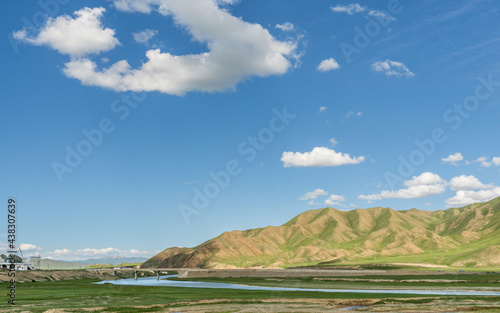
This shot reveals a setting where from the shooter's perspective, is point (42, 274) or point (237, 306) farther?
point (42, 274)

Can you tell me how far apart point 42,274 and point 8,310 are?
13663cm

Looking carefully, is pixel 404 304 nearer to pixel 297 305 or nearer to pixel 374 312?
pixel 374 312

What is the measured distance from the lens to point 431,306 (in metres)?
75.3

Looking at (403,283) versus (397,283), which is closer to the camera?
(403,283)

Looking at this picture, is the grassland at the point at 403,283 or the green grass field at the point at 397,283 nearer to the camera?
the grassland at the point at 403,283

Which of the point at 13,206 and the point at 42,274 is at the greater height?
the point at 13,206

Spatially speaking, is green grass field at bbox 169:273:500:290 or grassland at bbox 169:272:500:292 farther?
green grass field at bbox 169:273:500:290

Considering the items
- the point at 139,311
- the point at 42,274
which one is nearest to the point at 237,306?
the point at 139,311

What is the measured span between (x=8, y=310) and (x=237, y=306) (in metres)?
36.3

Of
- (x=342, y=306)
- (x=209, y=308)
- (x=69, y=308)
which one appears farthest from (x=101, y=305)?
(x=342, y=306)

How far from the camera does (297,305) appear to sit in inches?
3140

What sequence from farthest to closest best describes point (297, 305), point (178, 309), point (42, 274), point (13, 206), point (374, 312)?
point (42, 274) < point (297, 305) < point (178, 309) < point (374, 312) < point (13, 206)

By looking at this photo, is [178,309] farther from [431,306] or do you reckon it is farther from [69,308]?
[431,306]

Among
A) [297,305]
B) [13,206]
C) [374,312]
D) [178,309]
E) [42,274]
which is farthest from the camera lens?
[42,274]
